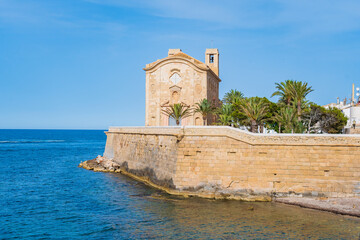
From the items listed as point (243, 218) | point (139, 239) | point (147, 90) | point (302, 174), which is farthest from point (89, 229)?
point (147, 90)

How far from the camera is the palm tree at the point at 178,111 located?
35.5m

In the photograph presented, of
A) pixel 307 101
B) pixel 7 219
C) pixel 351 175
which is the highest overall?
pixel 307 101

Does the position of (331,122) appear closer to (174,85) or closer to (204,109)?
(204,109)

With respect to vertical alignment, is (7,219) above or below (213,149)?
below

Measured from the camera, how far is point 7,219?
1777 centimetres

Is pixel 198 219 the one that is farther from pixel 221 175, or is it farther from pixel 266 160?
pixel 266 160

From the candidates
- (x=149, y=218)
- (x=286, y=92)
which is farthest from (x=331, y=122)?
(x=149, y=218)

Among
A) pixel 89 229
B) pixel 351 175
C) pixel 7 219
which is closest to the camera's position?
pixel 89 229

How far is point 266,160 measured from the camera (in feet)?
65.3

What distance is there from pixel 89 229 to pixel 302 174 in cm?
1120

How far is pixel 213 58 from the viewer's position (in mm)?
47438

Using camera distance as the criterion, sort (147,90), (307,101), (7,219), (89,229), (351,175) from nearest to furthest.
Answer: (89,229) < (7,219) < (351,175) < (307,101) < (147,90)

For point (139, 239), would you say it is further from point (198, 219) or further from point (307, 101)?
point (307, 101)

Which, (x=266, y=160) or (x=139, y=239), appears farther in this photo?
(x=266, y=160)
